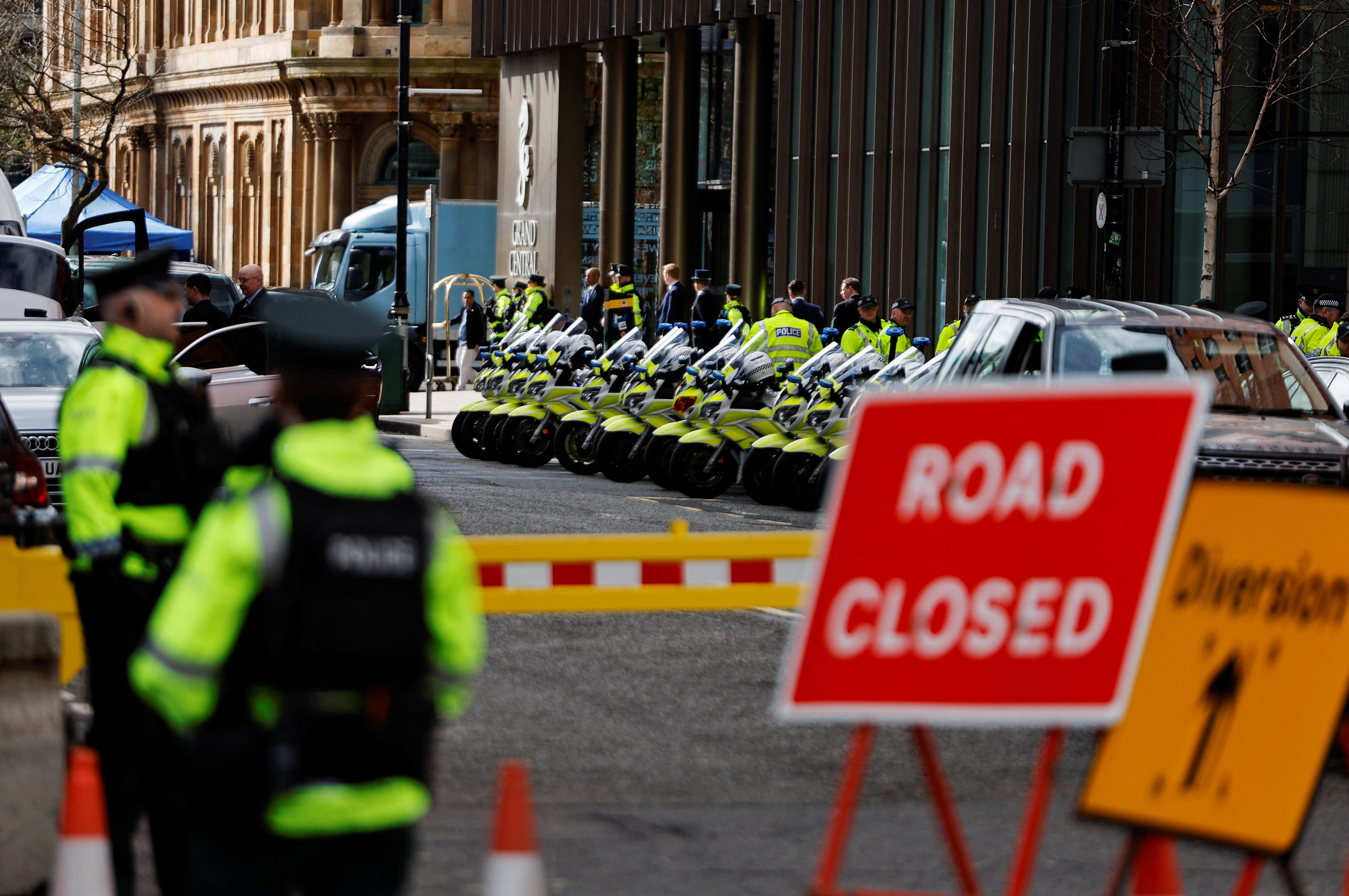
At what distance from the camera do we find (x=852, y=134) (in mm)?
33344

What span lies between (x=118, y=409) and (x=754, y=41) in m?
31.4

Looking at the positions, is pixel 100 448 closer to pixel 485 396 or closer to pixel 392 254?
pixel 485 396

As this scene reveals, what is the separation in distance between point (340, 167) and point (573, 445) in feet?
129

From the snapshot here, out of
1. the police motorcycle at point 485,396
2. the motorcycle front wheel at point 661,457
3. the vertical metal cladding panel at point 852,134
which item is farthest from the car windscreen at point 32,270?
the vertical metal cladding panel at point 852,134

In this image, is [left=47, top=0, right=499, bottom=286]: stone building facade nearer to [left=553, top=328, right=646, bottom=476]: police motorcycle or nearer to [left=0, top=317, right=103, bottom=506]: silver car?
[left=553, top=328, right=646, bottom=476]: police motorcycle

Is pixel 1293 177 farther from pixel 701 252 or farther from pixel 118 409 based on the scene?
pixel 118 409

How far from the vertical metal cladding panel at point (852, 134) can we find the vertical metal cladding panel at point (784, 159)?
1459 millimetres

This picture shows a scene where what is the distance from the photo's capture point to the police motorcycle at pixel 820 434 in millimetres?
17406

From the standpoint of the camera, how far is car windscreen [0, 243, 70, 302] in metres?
21.5

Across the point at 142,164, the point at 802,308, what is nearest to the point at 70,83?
the point at 142,164

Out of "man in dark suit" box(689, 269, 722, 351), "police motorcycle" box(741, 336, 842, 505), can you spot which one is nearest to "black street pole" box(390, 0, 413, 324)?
"man in dark suit" box(689, 269, 722, 351)

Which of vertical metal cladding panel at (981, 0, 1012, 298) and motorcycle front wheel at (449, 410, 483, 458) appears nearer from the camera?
motorcycle front wheel at (449, 410, 483, 458)

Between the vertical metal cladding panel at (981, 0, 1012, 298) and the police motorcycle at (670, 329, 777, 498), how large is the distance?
11.7 m

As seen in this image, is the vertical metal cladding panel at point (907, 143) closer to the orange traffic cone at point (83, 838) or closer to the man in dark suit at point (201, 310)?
the man in dark suit at point (201, 310)
